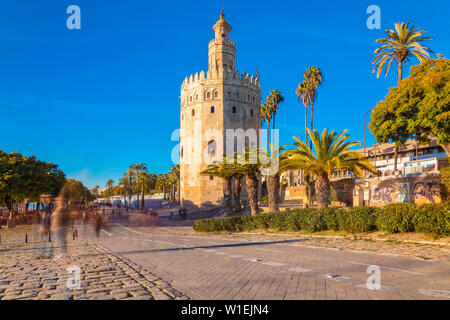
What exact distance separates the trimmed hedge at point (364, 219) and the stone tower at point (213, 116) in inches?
1341

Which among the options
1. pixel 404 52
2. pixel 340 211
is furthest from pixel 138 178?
pixel 340 211

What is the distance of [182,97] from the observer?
60781 mm

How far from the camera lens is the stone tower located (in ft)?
184

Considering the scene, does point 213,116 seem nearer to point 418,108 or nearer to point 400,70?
point 400,70

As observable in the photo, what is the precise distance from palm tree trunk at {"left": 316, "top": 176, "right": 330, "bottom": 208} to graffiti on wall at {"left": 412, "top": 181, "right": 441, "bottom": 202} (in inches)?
290

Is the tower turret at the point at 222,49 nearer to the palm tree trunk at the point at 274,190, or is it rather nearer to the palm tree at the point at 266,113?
the palm tree at the point at 266,113

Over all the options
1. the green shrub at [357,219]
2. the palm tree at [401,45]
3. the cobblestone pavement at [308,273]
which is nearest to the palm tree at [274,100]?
the palm tree at [401,45]

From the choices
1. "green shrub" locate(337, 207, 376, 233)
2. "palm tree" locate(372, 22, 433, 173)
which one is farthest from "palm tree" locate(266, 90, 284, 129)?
"green shrub" locate(337, 207, 376, 233)

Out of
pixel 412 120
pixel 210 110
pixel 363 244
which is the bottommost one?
pixel 363 244

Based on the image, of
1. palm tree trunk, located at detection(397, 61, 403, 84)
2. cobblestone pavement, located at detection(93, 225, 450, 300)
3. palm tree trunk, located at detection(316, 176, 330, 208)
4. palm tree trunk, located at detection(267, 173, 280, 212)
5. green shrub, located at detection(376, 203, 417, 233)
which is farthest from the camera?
palm tree trunk, located at detection(397, 61, 403, 84)

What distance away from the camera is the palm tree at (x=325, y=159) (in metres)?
20.7

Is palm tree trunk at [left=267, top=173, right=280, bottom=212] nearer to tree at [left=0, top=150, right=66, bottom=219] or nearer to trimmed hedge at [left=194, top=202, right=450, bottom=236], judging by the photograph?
trimmed hedge at [left=194, top=202, right=450, bottom=236]

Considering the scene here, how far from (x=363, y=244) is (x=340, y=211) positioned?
3.79 metres
